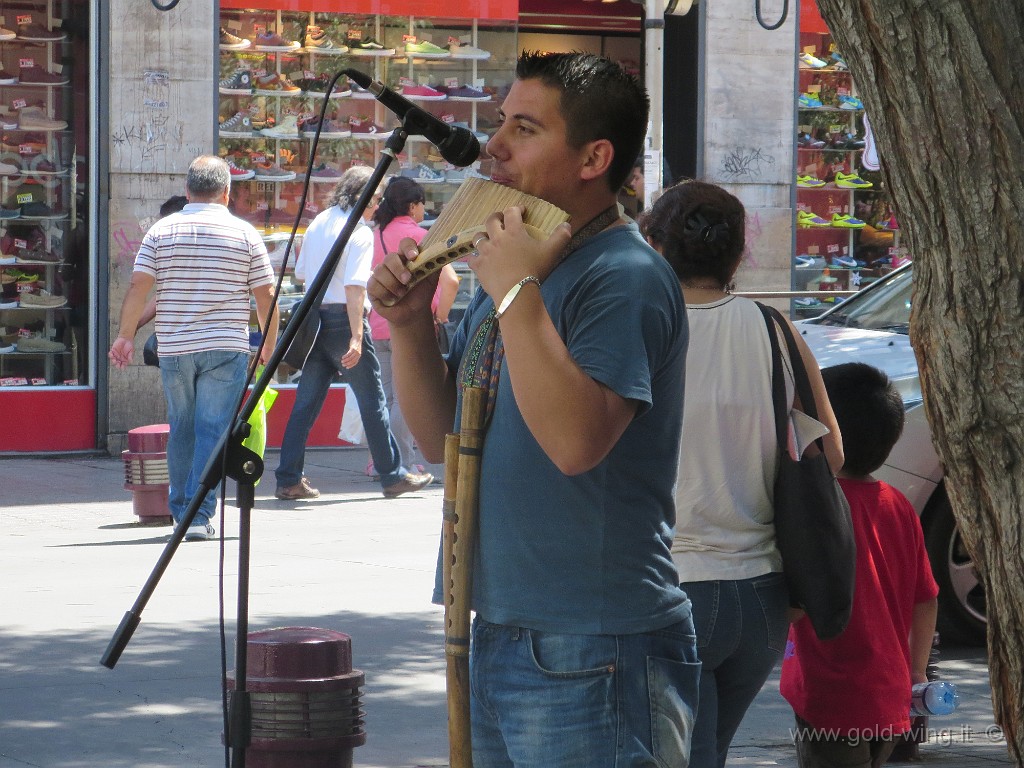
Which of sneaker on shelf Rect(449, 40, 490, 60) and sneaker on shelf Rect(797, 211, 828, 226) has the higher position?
sneaker on shelf Rect(449, 40, 490, 60)

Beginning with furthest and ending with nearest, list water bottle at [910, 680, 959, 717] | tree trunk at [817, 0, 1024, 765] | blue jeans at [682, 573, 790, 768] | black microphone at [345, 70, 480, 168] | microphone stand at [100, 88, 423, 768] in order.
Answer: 1. water bottle at [910, 680, 959, 717]
2. blue jeans at [682, 573, 790, 768]
3. microphone stand at [100, 88, 423, 768]
4. black microphone at [345, 70, 480, 168]
5. tree trunk at [817, 0, 1024, 765]

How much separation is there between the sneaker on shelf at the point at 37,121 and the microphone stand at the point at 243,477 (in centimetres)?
998

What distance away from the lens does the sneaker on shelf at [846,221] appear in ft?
50.3

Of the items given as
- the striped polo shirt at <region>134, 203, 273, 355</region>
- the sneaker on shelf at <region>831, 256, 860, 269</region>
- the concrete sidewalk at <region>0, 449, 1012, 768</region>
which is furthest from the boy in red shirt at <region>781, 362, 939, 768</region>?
the sneaker on shelf at <region>831, 256, 860, 269</region>

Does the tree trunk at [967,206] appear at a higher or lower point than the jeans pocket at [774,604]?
higher

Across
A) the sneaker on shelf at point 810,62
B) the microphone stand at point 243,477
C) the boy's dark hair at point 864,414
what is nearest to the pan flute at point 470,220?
the microphone stand at point 243,477

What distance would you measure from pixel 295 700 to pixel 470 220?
1829 mm

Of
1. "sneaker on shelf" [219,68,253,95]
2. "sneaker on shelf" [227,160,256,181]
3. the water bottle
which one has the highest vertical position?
"sneaker on shelf" [219,68,253,95]

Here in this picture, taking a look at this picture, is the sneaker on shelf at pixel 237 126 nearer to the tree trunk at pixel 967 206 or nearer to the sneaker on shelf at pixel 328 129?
the sneaker on shelf at pixel 328 129

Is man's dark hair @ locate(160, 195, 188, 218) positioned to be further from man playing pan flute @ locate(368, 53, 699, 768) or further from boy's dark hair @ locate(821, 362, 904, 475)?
man playing pan flute @ locate(368, 53, 699, 768)

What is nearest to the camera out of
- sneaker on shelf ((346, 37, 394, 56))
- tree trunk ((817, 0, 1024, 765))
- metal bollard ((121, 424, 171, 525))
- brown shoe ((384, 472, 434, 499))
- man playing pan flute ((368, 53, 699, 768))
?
man playing pan flute ((368, 53, 699, 768))

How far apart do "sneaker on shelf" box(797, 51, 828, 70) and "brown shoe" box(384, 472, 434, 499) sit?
5.94 m

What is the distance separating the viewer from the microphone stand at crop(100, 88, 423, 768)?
343 cm

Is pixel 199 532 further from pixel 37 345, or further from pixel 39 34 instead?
pixel 39 34
